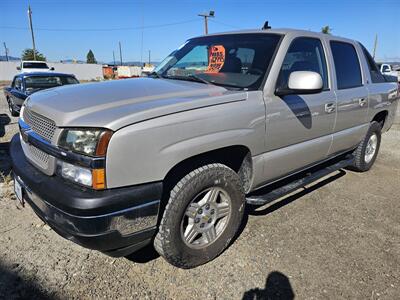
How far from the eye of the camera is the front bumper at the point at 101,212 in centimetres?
191

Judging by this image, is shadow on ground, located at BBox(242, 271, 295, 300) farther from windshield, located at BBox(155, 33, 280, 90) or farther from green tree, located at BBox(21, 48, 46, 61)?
green tree, located at BBox(21, 48, 46, 61)

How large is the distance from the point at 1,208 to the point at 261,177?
2790mm

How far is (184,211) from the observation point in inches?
93.4

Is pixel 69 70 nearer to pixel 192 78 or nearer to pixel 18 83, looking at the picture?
pixel 18 83

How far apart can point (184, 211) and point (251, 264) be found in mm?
794

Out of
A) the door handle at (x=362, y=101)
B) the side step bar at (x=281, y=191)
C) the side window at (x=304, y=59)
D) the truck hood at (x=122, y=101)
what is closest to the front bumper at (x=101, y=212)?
the truck hood at (x=122, y=101)

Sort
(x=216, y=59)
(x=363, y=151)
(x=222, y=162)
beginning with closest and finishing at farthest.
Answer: (x=222, y=162), (x=216, y=59), (x=363, y=151)

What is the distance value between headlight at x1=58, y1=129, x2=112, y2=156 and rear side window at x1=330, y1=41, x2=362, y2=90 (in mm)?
2811

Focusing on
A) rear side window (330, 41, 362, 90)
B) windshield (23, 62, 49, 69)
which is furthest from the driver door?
windshield (23, 62, 49, 69)

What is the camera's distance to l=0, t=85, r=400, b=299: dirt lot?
2357 mm

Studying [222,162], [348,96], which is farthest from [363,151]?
[222,162]

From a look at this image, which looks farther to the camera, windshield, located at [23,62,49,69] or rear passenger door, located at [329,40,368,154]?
windshield, located at [23,62,49,69]

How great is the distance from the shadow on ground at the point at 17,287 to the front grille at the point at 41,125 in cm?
108

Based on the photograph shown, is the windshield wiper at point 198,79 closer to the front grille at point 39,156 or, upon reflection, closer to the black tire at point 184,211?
the black tire at point 184,211
